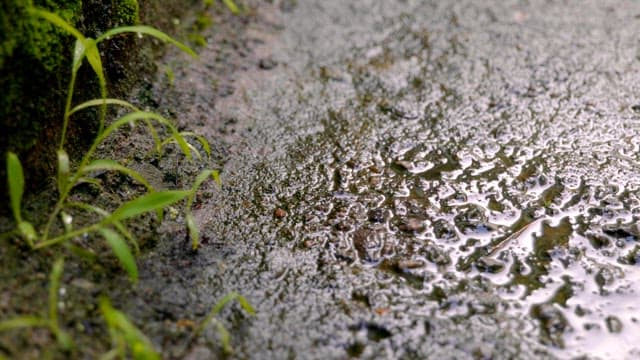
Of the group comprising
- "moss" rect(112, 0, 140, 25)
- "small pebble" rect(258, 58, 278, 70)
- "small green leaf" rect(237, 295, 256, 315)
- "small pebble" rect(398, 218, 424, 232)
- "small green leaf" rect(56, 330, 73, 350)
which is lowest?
"small green leaf" rect(56, 330, 73, 350)

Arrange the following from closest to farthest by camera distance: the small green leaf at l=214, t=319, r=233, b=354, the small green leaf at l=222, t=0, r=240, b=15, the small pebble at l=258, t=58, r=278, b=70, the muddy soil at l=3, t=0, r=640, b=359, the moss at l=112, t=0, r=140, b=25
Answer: the small green leaf at l=214, t=319, r=233, b=354
the muddy soil at l=3, t=0, r=640, b=359
the moss at l=112, t=0, r=140, b=25
the small pebble at l=258, t=58, r=278, b=70
the small green leaf at l=222, t=0, r=240, b=15

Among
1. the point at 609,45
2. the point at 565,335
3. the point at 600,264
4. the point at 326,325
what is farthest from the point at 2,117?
the point at 609,45

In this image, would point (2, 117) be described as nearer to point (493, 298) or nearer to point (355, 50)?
point (493, 298)

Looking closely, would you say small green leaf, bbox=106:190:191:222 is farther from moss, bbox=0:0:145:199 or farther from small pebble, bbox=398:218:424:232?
small pebble, bbox=398:218:424:232

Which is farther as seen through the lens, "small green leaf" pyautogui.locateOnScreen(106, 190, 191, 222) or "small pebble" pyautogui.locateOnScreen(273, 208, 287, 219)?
"small pebble" pyautogui.locateOnScreen(273, 208, 287, 219)

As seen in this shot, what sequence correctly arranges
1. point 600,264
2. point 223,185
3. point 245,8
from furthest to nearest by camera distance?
point 245,8 < point 223,185 < point 600,264

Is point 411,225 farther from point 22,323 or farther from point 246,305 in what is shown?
point 22,323

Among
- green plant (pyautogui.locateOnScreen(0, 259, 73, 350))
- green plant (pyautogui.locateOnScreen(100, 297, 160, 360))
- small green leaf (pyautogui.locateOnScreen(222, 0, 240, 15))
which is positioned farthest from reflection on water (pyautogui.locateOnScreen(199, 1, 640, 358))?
green plant (pyautogui.locateOnScreen(0, 259, 73, 350))

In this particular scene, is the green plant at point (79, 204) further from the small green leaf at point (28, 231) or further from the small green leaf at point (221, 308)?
the small green leaf at point (221, 308)
